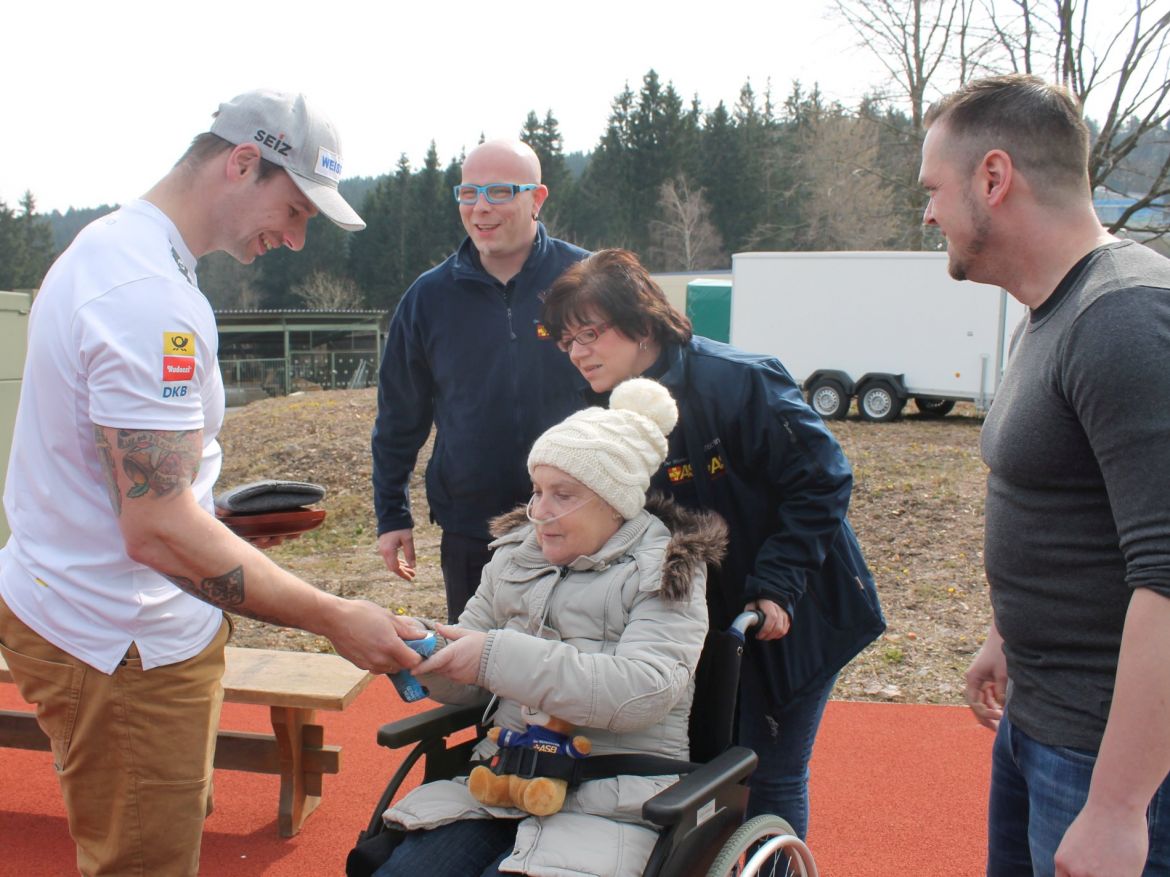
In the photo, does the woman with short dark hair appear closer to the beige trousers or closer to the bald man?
the bald man

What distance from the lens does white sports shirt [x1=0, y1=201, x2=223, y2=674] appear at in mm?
1832

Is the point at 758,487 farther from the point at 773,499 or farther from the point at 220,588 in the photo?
the point at 220,588

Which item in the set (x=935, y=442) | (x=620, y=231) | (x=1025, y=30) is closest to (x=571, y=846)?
(x=935, y=442)

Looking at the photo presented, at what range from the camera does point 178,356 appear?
1.86 metres

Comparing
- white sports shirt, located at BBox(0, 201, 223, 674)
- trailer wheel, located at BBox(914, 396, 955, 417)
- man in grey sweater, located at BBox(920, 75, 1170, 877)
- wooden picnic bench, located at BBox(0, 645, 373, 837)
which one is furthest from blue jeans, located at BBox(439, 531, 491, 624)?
trailer wheel, located at BBox(914, 396, 955, 417)

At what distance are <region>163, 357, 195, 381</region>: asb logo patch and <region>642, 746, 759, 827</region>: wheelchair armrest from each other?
47.4 inches

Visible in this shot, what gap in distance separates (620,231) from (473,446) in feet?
193

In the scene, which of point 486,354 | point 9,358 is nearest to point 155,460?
point 486,354

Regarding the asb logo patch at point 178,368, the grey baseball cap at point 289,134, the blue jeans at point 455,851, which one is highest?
the grey baseball cap at point 289,134

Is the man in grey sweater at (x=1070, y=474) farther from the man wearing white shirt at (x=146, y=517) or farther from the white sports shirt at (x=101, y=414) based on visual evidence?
the white sports shirt at (x=101, y=414)

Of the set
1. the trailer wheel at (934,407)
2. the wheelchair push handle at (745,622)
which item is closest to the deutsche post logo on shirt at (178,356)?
the wheelchair push handle at (745,622)

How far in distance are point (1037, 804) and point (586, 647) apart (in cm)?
100

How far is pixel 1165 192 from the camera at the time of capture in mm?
14836

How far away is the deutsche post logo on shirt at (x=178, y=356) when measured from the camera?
6.07 feet
